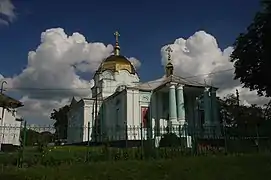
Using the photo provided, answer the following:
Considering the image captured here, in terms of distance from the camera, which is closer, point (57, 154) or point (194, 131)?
point (57, 154)

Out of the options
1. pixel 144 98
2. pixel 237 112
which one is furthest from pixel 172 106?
pixel 237 112

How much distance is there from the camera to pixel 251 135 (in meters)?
18.2

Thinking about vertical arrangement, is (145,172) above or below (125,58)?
below

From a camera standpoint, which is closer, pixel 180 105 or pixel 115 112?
pixel 180 105

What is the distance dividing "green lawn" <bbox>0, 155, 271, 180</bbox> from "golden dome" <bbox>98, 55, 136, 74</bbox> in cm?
3676

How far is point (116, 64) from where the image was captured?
161ft

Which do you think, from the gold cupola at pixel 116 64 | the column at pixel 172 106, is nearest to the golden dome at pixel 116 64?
the gold cupola at pixel 116 64

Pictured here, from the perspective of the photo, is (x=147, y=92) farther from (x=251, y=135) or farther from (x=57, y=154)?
(x=57, y=154)

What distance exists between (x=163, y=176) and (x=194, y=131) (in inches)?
298

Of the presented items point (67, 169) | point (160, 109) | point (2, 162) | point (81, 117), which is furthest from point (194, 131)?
point (81, 117)

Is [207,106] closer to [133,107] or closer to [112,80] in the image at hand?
[133,107]

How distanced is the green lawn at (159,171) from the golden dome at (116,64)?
121 feet

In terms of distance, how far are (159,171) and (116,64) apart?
3817 centimetres

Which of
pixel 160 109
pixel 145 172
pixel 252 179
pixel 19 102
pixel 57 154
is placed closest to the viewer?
pixel 252 179
